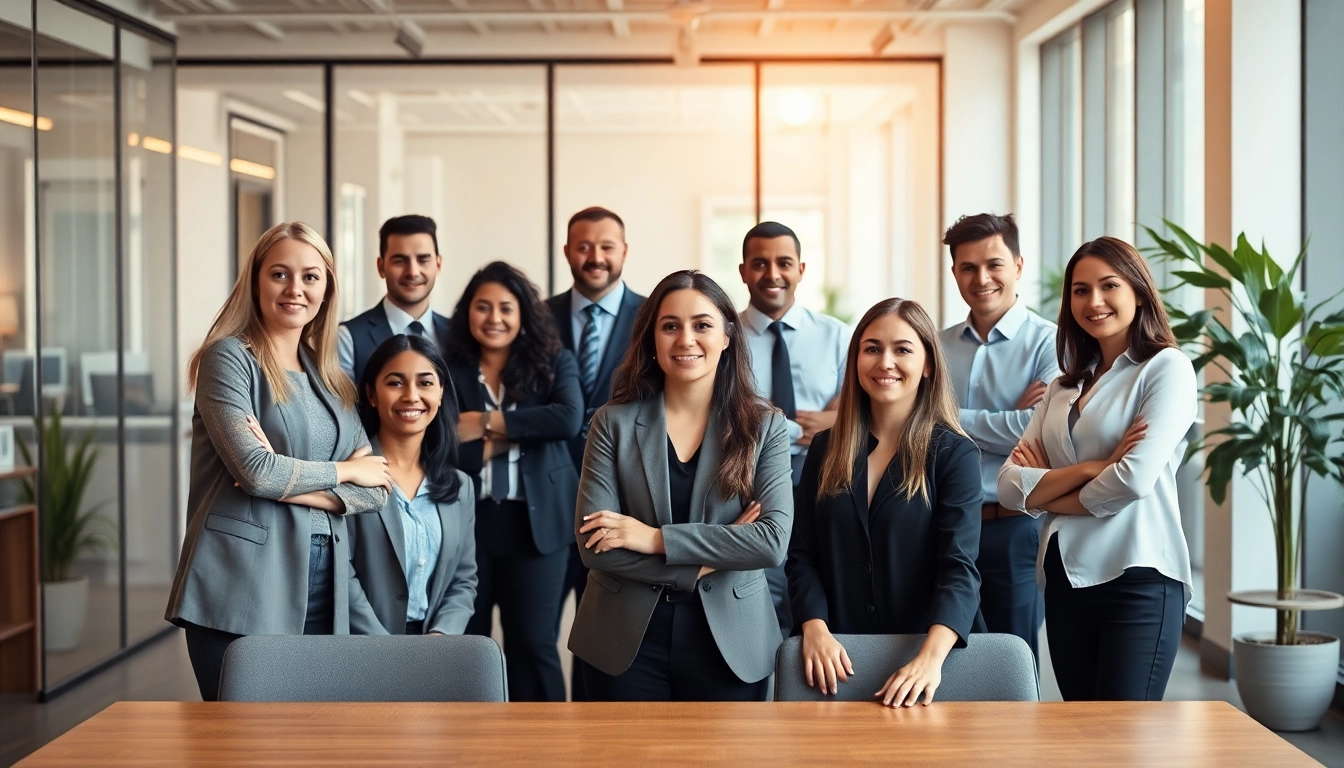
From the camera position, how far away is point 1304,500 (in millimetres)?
4512

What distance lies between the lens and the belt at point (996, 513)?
3.29 m

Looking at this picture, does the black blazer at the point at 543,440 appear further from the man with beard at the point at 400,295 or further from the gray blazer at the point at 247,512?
the gray blazer at the point at 247,512

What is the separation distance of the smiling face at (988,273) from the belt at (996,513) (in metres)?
0.56

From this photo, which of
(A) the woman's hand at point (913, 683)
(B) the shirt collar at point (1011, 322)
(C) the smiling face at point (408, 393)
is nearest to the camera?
(A) the woman's hand at point (913, 683)

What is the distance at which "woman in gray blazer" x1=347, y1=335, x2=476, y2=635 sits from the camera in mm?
2887

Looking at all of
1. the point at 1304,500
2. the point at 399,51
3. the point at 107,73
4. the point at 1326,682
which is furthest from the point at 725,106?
the point at 1326,682

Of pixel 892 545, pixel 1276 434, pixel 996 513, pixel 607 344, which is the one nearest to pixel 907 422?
pixel 892 545

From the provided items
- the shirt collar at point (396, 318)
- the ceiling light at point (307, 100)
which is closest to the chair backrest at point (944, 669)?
the shirt collar at point (396, 318)

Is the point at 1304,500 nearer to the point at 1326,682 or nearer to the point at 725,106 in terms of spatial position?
the point at 1326,682

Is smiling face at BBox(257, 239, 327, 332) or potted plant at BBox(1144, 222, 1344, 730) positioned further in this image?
potted plant at BBox(1144, 222, 1344, 730)

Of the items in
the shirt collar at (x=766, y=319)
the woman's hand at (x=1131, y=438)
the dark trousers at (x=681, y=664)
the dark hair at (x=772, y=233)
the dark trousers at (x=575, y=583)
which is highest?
the dark hair at (x=772, y=233)

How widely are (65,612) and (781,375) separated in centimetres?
357

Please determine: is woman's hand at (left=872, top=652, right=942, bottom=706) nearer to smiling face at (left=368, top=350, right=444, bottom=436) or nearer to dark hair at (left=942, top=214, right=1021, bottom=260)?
smiling face at (left=368, top=350, right=444, bottom=436)

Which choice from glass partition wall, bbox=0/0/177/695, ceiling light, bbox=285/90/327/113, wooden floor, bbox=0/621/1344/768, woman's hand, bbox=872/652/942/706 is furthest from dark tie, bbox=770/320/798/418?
ceiling light, bbox=285/90/327/113
